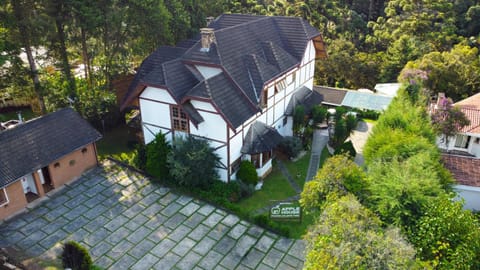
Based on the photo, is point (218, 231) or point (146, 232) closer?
point (146, 232)

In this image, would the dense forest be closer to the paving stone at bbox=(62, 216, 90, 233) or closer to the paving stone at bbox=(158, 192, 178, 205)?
the paving stone at bbox=(62, 216, 90, 233)

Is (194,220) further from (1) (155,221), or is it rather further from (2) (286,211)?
(2) (286,211)

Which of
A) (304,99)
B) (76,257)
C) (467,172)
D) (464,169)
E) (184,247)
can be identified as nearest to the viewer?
(76,257)

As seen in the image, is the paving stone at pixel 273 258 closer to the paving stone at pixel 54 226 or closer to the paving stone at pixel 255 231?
the paving stone at pixel 255 231

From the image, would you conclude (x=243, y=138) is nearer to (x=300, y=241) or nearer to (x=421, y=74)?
(x=300, y=241)

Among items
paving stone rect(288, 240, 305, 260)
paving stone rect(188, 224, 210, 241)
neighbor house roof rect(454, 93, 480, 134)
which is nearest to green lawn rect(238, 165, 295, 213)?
paving stone rect(188, 224, 210, 241)

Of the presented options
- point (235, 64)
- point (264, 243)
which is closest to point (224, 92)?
point (235, 64)

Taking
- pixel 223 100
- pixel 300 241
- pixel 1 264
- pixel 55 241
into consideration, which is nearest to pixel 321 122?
pixel 223 100
